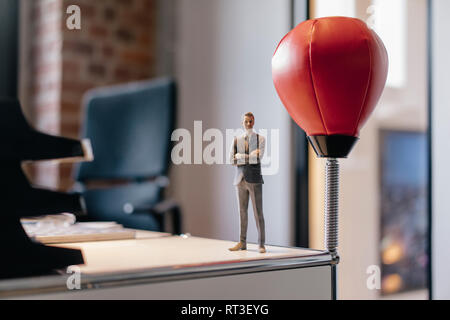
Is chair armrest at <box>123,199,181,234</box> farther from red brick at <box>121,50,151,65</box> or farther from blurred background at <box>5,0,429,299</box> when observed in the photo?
red brick at <box>121,50,151,65</box>

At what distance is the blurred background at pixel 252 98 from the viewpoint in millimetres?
1837

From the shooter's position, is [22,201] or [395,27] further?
[395,27]

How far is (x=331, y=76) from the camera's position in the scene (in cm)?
69

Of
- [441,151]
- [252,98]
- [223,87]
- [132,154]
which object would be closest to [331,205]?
[441,151]

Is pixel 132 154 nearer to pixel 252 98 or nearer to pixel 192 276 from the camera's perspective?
pixel 252 98

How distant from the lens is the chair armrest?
1.61 m

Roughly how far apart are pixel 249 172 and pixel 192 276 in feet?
0.58

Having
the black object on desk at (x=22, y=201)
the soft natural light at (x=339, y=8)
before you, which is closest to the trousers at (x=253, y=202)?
the black object on desk at (x=22, y=201)

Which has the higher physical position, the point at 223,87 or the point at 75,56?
the point at 75,56

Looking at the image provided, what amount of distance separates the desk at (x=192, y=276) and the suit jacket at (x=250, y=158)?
115 mm

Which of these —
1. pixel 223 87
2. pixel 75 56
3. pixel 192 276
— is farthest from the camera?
pixel 75 56

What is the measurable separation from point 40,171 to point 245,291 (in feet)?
6.89

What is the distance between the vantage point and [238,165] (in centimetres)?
71

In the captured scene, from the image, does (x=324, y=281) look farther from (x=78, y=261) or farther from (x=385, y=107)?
(x=385, y=107)
